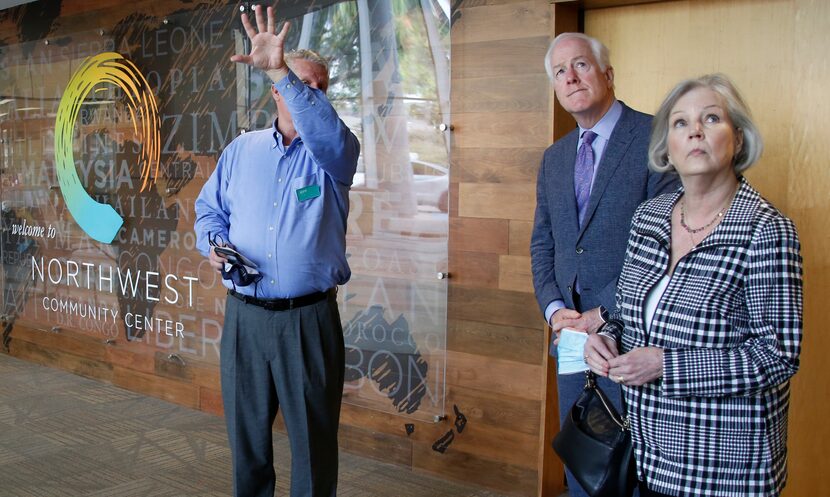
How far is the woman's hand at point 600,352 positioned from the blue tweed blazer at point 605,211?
0.30 m

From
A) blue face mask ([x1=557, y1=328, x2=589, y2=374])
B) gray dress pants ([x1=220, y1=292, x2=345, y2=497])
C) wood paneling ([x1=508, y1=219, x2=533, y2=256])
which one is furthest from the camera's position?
wood paneling ([x1=508, y1=219, x2=533, y2=256])

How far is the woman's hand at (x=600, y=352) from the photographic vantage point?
70.2 inches

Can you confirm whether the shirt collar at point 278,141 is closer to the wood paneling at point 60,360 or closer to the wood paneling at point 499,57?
the wood paneling at point 499,57

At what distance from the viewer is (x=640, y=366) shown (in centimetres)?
166

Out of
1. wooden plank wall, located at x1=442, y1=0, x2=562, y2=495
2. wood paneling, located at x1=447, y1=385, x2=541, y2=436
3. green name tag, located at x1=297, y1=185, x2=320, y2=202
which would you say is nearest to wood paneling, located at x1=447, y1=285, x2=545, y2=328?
wooden plank wall, located at x1=442, y1=0, x2=562, y2=495

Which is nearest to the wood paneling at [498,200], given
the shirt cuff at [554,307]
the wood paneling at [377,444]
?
the shirt cuff at [554,307]

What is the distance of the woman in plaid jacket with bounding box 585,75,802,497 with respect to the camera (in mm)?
1565

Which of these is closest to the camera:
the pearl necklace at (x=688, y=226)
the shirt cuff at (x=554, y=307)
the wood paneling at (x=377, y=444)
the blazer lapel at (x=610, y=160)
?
the pearl necklace at (x=688, y=226)

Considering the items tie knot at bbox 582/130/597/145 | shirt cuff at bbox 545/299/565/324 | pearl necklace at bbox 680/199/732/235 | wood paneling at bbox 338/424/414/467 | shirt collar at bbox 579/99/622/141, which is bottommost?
wood paneling at bbox 338/424/414/467

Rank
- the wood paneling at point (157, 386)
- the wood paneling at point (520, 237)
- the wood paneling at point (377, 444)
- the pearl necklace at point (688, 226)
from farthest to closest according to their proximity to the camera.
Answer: the wood paneling at point (157, 386) → the wood paneling at point (377, 444) → the wood paneling at point (520, 237) → the pearl necklace at point (688, 226)

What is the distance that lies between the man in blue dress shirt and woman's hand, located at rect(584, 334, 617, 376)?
44.8 inches

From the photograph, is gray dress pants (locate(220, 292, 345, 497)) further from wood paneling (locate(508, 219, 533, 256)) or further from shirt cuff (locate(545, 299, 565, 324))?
wood paneling (locate(508, 219, 533, 256))

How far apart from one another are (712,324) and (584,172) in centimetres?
80

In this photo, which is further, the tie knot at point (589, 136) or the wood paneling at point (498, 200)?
the wood paneling at point (498, 200)
